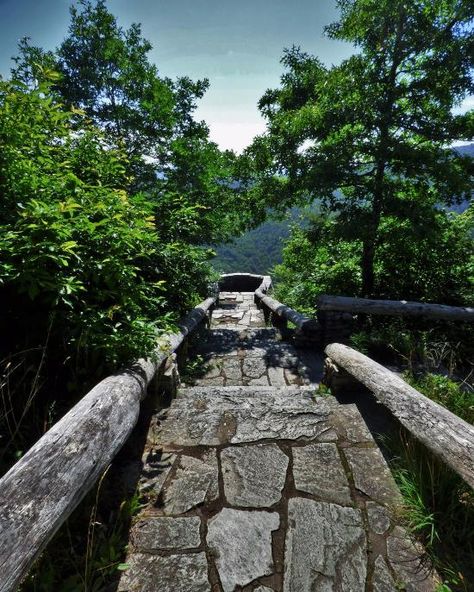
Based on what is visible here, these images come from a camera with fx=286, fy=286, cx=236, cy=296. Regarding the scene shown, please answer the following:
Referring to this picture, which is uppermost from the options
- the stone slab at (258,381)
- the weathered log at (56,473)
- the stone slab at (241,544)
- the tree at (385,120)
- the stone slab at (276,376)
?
the tree at (385,120)

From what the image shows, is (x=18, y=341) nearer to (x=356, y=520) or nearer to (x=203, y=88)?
(x=356, y=520)

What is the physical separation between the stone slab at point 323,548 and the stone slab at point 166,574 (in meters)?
0.48

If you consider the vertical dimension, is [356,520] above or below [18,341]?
below

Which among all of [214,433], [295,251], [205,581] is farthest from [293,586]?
[295,251]

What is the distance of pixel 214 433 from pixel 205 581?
114 cm

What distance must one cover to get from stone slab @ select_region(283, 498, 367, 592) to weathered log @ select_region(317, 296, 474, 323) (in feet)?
11.7

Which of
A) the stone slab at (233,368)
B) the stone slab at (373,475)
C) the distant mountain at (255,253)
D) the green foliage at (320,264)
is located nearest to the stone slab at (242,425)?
the stone slab at (373,475)

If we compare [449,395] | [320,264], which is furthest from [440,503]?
[320,264]

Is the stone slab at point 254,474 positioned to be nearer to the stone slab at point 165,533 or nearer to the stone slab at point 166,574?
the stone slab at point 165,533

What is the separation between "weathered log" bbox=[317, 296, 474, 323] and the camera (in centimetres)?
509

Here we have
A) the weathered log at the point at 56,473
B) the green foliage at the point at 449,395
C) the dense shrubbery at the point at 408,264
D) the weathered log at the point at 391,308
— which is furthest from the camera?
the dense shrubbery at the point at 408,264

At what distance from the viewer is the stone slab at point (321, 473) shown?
2.06 metres

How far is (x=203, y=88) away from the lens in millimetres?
10430

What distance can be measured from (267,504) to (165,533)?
69 cm
